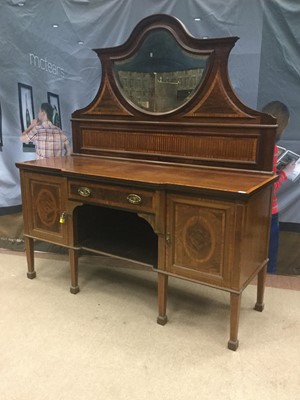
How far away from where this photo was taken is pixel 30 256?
2547 mm

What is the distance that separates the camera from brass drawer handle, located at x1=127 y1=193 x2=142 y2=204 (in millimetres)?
1889

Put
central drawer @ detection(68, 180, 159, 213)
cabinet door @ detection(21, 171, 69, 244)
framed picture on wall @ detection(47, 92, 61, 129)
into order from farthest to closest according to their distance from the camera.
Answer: framed picture on wall @ detection(47, 92, 61, 129), cabinet door @ detection(21, 171, 69, 244), central drawer @ detection(68, 180, 159, 213)

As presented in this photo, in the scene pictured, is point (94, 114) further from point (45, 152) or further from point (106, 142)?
point (45, 152)

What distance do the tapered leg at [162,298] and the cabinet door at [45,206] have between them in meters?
0.68

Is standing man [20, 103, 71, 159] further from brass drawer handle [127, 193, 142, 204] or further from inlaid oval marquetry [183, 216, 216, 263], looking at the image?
inlaid oval marquetry [183, 216, 216, 263]

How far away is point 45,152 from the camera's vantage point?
2902 mm

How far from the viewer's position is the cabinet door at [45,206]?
7.36 ft

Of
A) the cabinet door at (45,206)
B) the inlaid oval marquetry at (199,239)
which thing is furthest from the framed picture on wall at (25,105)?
the inlaid oval marquetry at (199,239)

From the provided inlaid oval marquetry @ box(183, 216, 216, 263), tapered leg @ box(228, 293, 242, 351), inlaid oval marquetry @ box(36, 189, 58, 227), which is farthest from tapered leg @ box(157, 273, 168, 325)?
inlaid oval marquetry @ box(36, 189, 58, 227)

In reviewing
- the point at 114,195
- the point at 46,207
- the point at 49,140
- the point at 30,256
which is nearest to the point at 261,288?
the point at 114,195

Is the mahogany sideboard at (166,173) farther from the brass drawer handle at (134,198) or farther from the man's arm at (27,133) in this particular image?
Result: the man's arm at (27,133)

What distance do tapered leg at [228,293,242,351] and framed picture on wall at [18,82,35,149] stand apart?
Answer: 80.5 inches

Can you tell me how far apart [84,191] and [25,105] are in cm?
119

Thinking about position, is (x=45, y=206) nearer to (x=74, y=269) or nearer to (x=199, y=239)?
(x=74, y=269)
